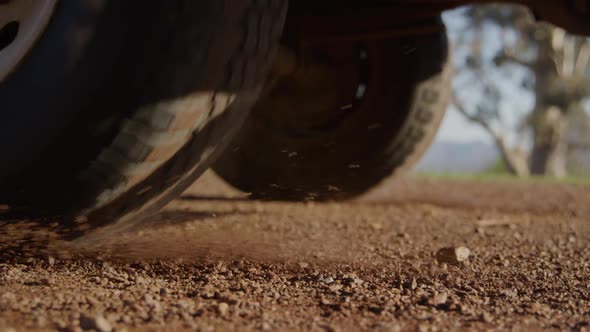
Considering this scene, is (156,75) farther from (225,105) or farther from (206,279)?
(206,279)

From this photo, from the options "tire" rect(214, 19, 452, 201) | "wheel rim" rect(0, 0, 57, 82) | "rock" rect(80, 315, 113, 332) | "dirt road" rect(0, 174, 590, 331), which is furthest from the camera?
"tire" rect(214, 19, 452, 201)

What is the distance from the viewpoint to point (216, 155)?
1757mm

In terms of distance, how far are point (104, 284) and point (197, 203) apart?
2227mm

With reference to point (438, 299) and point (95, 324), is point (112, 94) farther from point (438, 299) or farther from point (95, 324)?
point (438, 299)

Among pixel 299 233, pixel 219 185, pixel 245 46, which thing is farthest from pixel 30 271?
pixel 219 185

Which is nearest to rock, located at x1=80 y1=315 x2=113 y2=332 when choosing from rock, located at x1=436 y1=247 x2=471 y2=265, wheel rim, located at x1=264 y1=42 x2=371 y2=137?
rock, located at x1=436 y1=247 x2=471 y2=265

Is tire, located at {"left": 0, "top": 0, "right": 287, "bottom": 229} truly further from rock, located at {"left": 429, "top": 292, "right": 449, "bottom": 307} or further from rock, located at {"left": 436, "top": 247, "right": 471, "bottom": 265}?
rock, located at {"left": 436, "top": 247, "right": 471, "bottom": 265}

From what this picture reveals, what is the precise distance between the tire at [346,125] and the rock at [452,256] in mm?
831

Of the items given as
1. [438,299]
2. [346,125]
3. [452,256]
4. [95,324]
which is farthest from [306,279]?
[346,125]

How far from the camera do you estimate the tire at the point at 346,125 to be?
2.88 meters

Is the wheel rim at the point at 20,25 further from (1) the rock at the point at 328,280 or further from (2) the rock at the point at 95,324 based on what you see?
(1) the rock at the point at 328,280

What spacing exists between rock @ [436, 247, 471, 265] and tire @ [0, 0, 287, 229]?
2.97ft

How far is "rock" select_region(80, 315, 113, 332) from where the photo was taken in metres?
1.21

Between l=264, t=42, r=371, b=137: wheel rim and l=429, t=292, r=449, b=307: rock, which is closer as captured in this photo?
l=429, t=292, r=449, b=307: rock
